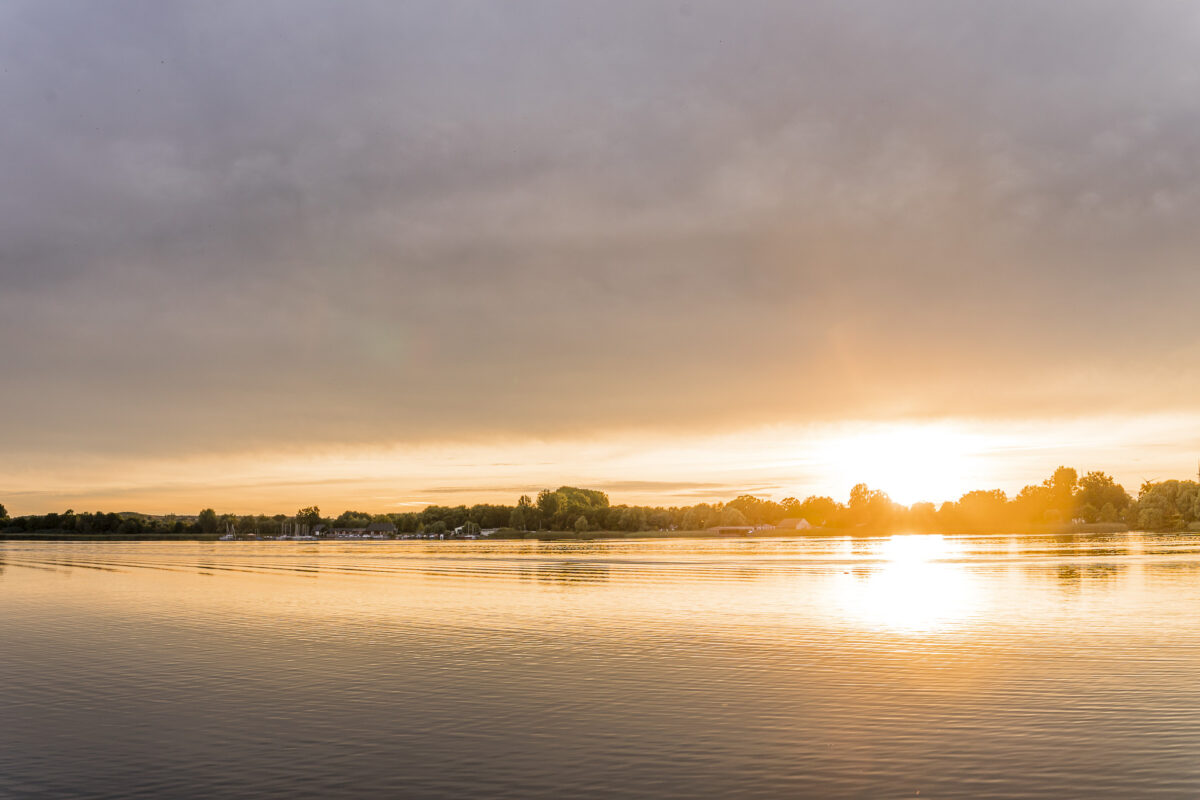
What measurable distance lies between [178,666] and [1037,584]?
46.2 m

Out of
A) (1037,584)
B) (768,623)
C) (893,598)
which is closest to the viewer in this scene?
(768,623)

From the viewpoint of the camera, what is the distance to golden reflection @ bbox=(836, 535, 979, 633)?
36.4m

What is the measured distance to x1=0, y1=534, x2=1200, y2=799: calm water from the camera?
584 inches

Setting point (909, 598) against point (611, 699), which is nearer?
point (611, 699)

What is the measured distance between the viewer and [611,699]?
2094 cm

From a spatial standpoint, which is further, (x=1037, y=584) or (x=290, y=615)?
(x=1037, y=584)

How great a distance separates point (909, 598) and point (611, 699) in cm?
3065

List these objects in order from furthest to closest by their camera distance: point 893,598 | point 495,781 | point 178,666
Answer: point 893,598
point 178,666
point 495,781

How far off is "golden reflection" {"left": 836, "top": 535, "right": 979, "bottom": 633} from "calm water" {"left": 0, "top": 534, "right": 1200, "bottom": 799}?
0.44m

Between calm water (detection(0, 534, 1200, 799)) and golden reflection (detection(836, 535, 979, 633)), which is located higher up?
calm water (detection(0, 534, 1200, 799))

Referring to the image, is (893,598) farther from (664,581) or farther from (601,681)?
(601,681)

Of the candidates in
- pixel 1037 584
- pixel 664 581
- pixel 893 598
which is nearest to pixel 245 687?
pixel 893 598

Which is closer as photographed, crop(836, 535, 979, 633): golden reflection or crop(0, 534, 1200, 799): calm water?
crop(0, 534, 1200, 799): calm water

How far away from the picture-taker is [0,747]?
56.1 ft
